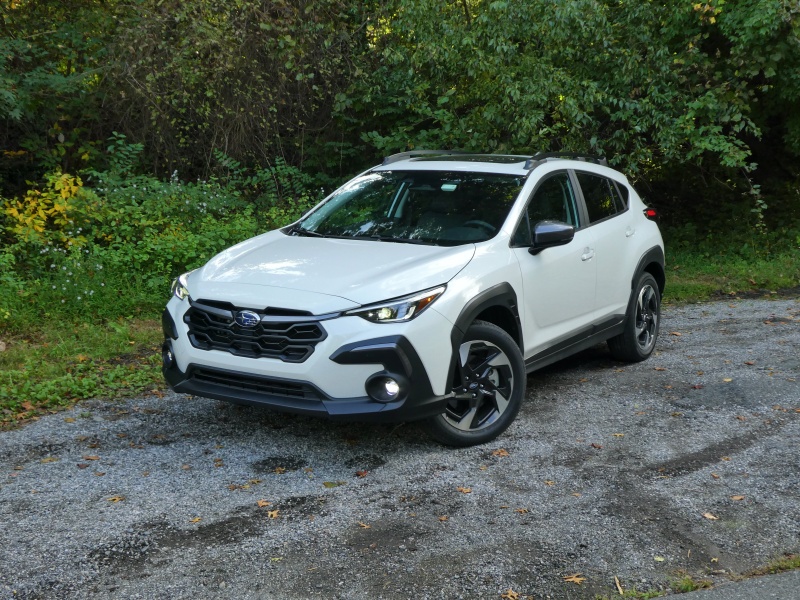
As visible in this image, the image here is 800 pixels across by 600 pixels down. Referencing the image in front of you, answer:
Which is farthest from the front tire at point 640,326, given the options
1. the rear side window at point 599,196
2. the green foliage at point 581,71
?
the green foliage at point 581,71

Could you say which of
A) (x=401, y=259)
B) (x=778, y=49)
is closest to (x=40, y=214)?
(x=401, y=259)

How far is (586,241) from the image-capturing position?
690cm

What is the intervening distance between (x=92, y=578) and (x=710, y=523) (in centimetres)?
293

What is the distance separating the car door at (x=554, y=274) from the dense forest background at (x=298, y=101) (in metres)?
4.01

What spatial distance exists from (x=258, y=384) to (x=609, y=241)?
A: 3.26 meters

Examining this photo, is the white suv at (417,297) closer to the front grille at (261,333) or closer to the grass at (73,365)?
the front grille at (261,333)

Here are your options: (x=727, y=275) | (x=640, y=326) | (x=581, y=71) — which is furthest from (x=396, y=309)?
(x=727, y=275)

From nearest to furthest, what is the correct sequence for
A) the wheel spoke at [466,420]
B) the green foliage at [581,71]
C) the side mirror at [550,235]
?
1. the wheel spoke at [466,420]
2. the side mirror at [550,235]
3. the green foliage at [581,71]

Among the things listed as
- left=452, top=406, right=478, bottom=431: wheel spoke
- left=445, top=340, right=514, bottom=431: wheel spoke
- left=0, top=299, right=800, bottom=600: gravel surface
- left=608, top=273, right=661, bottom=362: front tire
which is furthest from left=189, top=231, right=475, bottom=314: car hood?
left=608, top=273, right=661, bottom=362: front tire

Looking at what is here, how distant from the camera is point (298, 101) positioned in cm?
1323

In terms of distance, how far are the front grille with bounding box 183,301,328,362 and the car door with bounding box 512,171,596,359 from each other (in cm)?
162

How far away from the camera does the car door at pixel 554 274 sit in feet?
20.3

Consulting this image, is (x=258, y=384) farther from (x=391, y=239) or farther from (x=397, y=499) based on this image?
(x=391, y=239)

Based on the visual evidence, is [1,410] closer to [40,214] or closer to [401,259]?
[401,259]
